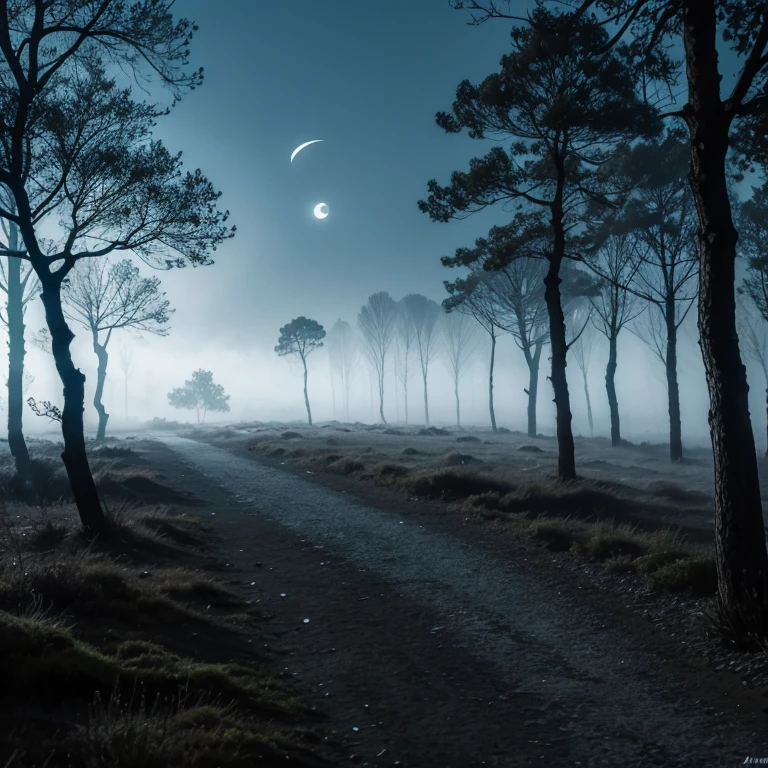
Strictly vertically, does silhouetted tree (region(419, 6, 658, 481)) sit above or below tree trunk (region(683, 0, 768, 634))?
above

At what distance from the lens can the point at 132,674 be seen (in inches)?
192

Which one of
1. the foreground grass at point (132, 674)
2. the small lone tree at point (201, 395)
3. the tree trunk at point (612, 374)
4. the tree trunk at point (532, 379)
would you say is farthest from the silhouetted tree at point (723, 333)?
the small lone tree at point (201, 395)

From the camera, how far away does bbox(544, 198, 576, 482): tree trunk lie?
15906 millimetres

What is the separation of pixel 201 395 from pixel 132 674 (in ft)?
338

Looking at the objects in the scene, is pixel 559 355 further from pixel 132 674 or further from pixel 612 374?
pixel 612 374

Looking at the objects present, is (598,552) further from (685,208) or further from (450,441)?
(450,441)

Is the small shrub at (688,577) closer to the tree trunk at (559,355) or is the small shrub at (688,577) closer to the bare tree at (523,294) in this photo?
the tree trunk at (559,355)

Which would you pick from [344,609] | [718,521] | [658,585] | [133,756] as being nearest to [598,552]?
[658,585]

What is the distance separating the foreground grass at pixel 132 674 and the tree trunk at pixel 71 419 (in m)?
1.14

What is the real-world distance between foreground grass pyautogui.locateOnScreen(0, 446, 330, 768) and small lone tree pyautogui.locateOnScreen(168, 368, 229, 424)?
9765 centimetres

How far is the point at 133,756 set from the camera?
11.6 ft

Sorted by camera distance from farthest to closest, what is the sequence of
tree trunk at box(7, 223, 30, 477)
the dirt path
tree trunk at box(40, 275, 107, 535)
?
tree trunk at box(7, 223, 30, 477)
tree trunk at box(40, 275, 107, 535)
the dirt path

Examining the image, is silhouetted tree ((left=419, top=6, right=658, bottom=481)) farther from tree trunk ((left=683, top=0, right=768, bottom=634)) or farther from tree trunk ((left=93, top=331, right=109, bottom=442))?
tree trunk ((left=93, top=331, right=109, bottom=442))

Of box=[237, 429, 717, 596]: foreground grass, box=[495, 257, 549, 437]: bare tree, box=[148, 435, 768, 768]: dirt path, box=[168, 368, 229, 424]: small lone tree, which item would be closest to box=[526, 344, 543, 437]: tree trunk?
box=[495, 257, 549, 437]: bare tree
